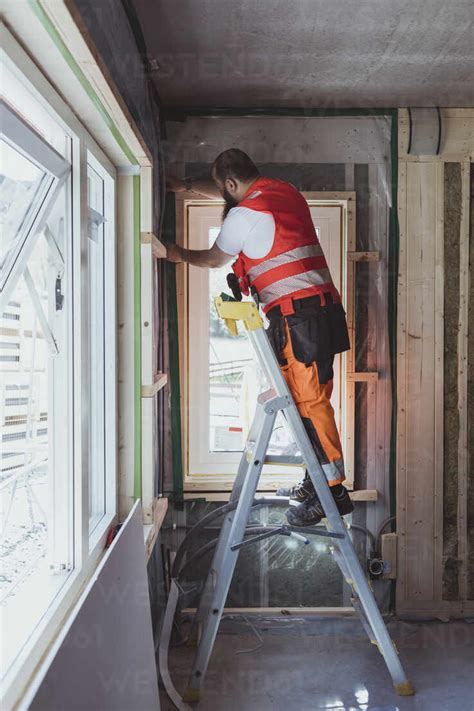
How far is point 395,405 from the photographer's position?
3.00 metres

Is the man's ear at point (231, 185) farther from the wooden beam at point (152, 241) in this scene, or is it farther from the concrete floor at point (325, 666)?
the concrete floor at point (325, 666)

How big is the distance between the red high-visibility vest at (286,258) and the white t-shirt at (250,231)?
0.06ft

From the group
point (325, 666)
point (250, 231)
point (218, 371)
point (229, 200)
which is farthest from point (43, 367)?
point (325, 666)

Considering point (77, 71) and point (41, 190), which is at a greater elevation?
point (77, 71)

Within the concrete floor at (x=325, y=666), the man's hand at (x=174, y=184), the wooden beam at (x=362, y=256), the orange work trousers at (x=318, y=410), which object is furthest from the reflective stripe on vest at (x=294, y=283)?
the concrete floor at (x=325, y=666)

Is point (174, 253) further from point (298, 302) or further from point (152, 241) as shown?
point (298, 302)

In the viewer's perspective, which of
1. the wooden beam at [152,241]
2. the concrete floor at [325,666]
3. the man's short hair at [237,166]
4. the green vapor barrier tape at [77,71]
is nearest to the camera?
the green vapor barrier tape at [77,71]

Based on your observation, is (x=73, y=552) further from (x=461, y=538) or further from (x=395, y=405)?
(x=461, y=538)

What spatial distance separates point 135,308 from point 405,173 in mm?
1573

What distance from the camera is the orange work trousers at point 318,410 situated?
7.55ft

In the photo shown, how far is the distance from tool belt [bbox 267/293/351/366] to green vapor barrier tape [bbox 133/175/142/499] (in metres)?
0.51

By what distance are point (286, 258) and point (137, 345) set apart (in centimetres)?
66

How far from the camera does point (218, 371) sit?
304 cm

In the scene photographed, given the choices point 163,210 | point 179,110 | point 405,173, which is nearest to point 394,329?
point 405,173
